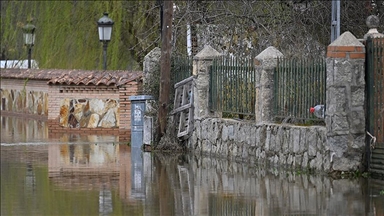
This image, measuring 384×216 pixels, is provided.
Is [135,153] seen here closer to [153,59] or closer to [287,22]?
[153,59]

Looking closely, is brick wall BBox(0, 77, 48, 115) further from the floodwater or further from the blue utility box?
the floodwater

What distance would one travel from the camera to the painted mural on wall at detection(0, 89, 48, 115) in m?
31.7

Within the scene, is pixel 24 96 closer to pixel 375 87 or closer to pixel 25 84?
pixel 25 84

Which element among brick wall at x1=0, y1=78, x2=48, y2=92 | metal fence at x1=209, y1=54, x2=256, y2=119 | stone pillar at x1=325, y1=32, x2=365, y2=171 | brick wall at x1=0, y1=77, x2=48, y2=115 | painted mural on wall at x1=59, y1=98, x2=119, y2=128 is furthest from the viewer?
brick wall at x1=0, y1=77, x2=48, y2=115

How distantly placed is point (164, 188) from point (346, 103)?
3.00m

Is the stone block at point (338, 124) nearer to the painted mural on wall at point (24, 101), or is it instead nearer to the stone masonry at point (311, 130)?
the stone masonry at point (311, 130)

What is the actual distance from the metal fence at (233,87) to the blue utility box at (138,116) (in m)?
2.23

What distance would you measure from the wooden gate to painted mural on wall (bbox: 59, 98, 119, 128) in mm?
12575

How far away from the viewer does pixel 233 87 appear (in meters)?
18.8

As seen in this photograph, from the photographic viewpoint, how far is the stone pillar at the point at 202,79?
1938cm

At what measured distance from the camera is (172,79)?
68.8ft

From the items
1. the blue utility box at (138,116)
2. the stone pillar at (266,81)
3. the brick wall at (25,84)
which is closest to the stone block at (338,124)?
the stone pillar at (266,81)

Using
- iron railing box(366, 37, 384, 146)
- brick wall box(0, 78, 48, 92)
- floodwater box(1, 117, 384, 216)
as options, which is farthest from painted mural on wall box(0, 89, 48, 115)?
iron railing box(366, 37, 384, 146)

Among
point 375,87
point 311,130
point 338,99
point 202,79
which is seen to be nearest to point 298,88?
point 311,130
